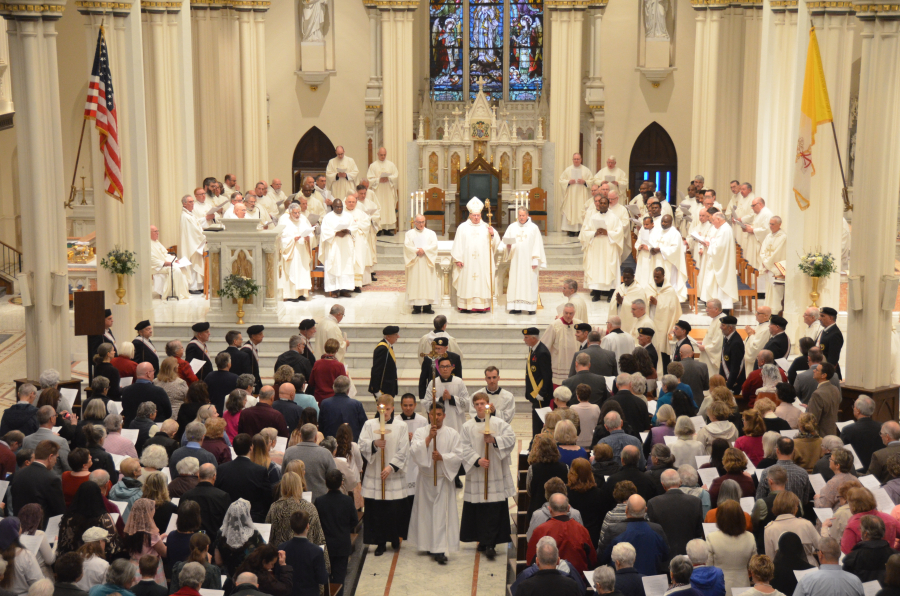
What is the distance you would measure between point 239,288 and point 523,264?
4.25 metres

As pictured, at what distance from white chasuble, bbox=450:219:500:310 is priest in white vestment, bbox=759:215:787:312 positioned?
13.1 feet

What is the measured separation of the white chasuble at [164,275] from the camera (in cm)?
1858

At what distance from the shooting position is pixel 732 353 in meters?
13.0

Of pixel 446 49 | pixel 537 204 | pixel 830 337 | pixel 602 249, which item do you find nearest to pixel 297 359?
pixel 830 337

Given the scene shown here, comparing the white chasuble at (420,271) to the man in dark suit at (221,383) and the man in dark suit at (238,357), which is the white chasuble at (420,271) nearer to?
the man in dark suit at (238,357)

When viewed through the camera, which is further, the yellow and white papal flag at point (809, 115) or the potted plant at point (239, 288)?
the potted plant at point (239, 288)

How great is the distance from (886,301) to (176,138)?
39.4 ft

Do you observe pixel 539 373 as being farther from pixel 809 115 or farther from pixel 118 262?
pixel 118 262

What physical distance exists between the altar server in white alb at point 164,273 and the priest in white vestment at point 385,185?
521 centimetres

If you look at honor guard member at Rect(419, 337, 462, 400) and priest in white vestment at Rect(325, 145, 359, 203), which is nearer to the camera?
honor guard member at Rect(419, 337, 462, 400)

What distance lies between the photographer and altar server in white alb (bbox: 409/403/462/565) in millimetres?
10016

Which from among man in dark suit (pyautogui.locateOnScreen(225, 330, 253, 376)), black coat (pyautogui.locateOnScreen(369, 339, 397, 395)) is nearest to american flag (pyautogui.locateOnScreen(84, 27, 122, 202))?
man in dark suit (pyautogui.locateOnScreen(225, 330, 253, 376))

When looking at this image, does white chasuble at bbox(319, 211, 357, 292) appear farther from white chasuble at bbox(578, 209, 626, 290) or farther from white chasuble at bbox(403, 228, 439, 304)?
white chasuble at bbox(578, 209, 626, 290)

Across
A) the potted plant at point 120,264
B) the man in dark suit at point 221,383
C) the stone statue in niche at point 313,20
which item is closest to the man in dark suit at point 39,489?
the man in dark suit at point 221,383
